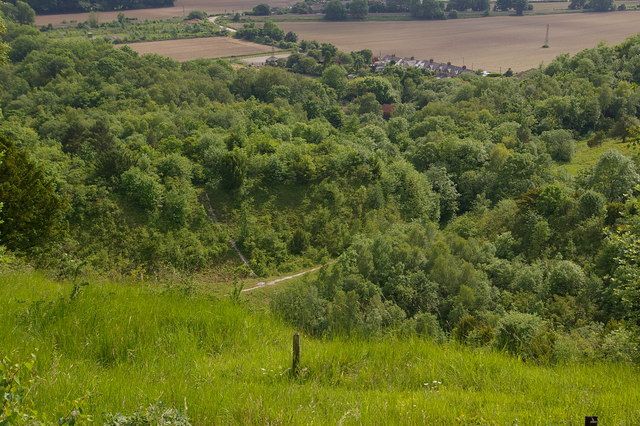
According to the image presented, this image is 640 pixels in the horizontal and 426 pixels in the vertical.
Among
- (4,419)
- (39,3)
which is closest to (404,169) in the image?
(4,419)

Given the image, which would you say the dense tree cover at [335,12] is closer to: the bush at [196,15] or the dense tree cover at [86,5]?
the bush at [196,15]

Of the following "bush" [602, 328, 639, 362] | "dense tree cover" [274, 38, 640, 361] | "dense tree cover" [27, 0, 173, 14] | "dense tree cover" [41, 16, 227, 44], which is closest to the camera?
"bush" [602, 328, 639, 362]

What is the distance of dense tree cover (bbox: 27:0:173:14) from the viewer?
79.2 metres

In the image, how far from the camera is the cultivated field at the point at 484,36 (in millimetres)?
63500

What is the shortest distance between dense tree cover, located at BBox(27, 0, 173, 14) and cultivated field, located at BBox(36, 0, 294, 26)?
125 cm

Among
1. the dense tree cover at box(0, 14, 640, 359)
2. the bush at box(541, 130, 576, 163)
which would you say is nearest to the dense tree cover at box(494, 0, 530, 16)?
the dense tree cover at box(0, 14, 640, 359)

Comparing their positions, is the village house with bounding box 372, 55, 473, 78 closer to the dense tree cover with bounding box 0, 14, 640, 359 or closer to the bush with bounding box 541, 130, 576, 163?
the dense tree cover with bounding box 0, 14, 640, 359

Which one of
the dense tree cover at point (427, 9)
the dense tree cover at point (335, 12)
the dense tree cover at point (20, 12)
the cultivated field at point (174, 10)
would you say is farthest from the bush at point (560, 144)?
the dense tree cover at point (20, 12)

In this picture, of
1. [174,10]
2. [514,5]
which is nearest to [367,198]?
[174,10]

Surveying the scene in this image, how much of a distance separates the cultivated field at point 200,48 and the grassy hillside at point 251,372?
57373 millimetres

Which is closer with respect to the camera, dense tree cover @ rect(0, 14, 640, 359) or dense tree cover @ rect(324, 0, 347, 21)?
dense tree cover @ rect(0, 14, 640, 359)

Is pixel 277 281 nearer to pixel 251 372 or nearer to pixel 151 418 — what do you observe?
pixel 251 372

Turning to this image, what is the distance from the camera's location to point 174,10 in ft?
287

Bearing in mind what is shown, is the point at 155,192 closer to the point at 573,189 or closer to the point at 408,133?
the point at 573,189
